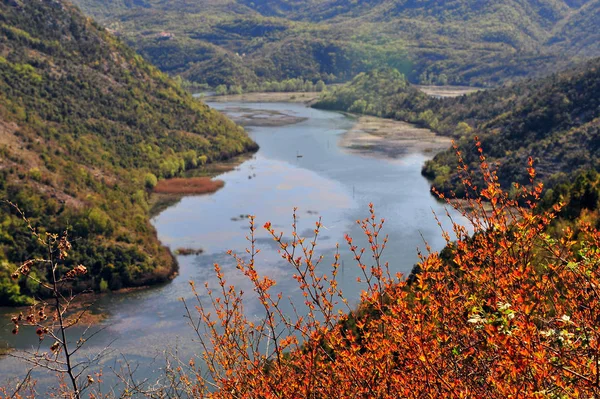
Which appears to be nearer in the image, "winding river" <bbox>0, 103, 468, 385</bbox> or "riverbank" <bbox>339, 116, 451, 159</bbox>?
"winding river" <bbox>0, 103, 468, 385</bbox>

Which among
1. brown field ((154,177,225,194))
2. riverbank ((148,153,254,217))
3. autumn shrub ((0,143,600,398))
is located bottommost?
riverbank ((148,153,254,217))

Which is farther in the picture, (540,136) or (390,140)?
(390,140)

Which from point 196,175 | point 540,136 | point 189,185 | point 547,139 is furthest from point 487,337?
point 196,175

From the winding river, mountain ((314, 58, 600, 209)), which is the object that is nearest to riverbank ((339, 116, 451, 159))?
the winding river

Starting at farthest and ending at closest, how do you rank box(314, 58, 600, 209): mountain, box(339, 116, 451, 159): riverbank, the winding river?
box(339, 116, 451, 159): riverbank
box(314, 58, 600, 209): mountain
the winding river

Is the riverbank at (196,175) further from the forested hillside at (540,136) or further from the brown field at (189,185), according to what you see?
the forested hillside at (540,136)

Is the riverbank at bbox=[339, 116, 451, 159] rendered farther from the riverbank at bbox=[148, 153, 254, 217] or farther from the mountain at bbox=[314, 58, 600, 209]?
the riverbank at bbox=[148, 153, 254, 217]

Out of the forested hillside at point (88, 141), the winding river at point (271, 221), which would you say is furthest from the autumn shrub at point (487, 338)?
the forested hillside at point (88, 141)

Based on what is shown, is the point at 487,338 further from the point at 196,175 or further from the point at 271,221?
the point at 196,175
